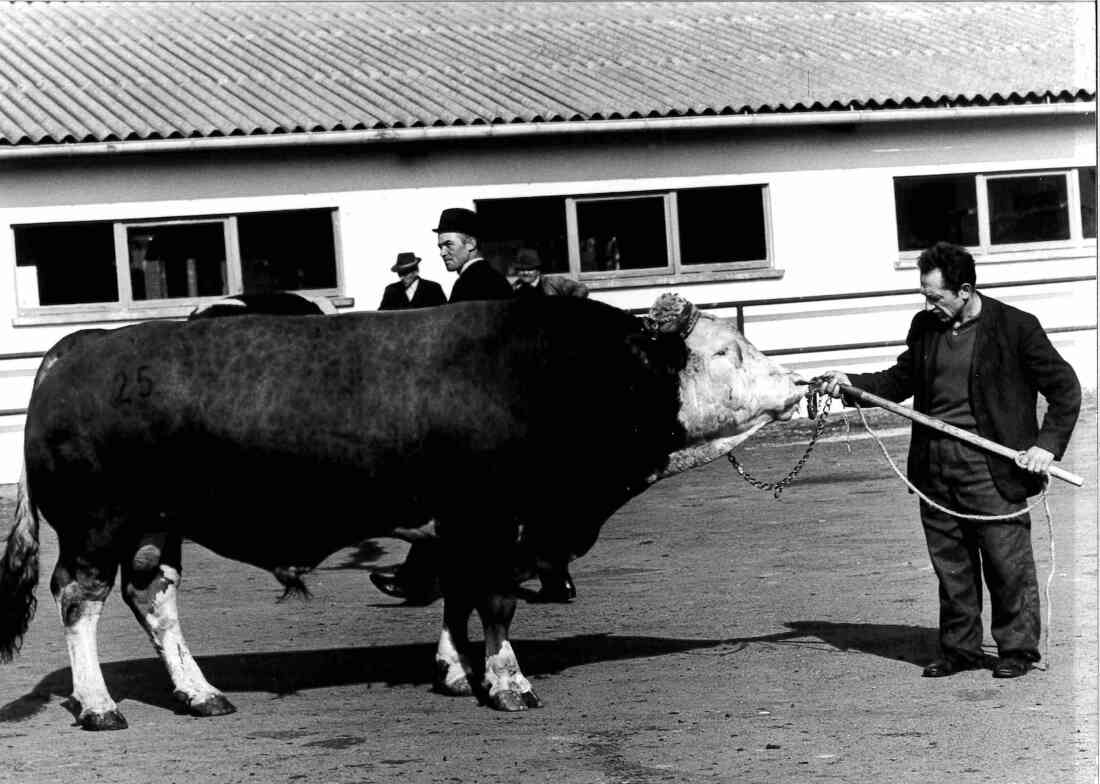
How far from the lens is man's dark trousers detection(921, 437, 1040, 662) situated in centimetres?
783

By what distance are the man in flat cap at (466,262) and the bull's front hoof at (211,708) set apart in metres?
2.40

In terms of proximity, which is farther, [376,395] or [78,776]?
[376,395]

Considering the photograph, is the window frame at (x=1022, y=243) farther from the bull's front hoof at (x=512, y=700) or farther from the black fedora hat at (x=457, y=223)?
the bull's front hoof at (x=512, y=700)

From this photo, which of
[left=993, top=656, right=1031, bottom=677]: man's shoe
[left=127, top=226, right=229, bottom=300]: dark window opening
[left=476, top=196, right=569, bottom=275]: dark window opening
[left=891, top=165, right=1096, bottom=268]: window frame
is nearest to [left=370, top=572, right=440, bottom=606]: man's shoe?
[left=993, top=656, right=1031, bottom=677]: man's shoe

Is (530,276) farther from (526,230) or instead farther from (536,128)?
(526,230)

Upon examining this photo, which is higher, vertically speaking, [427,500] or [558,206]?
[558,206]

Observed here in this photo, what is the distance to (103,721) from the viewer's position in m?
7.64

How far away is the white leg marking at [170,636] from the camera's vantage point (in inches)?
315

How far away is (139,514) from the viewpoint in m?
7.79

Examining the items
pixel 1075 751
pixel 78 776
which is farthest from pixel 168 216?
pixel 1075 751

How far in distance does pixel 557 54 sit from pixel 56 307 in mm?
7353

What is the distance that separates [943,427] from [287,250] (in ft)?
42.4

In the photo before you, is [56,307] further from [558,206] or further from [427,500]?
[427,500]

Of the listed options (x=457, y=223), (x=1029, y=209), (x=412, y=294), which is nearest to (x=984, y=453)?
(x=457, y=223)
